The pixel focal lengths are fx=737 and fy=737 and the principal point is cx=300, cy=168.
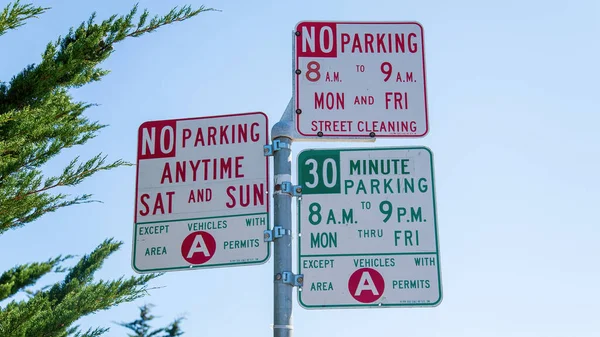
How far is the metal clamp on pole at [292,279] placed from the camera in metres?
4.14

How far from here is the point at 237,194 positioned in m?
4.42

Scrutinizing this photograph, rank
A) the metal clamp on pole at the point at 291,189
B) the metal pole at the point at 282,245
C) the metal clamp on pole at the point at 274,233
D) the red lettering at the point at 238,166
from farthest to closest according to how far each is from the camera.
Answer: the red lettering at the point at 238,166
the metal clamp on pole at the point at 291,189
the metal clamp on pole at the point at 274,233
the metal pole at the point at 282,245

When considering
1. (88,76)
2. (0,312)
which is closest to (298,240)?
(0,312)

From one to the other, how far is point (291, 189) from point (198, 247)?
646 mm

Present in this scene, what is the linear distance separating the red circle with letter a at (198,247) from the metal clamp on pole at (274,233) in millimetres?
319

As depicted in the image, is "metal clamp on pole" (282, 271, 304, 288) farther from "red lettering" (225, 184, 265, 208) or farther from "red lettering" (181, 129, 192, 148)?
"red lettering" (181, 129, 192, 148)

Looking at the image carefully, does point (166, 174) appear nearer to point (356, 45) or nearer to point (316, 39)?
point (316, 39)

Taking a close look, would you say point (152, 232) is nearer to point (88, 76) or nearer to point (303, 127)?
point (303, 127)

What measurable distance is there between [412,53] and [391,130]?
0.58 metres

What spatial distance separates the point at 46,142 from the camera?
7.58 metres

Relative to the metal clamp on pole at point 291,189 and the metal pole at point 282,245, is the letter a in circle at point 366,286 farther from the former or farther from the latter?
the metal clamp on pole at point 291,189

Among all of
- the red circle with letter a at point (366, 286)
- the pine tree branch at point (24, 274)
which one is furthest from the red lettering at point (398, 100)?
the pine tree branch at point (24, 274)

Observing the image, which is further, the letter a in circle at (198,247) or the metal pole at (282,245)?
the letter a in circle at (198,247)

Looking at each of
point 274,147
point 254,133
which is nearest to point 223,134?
point 254,133
